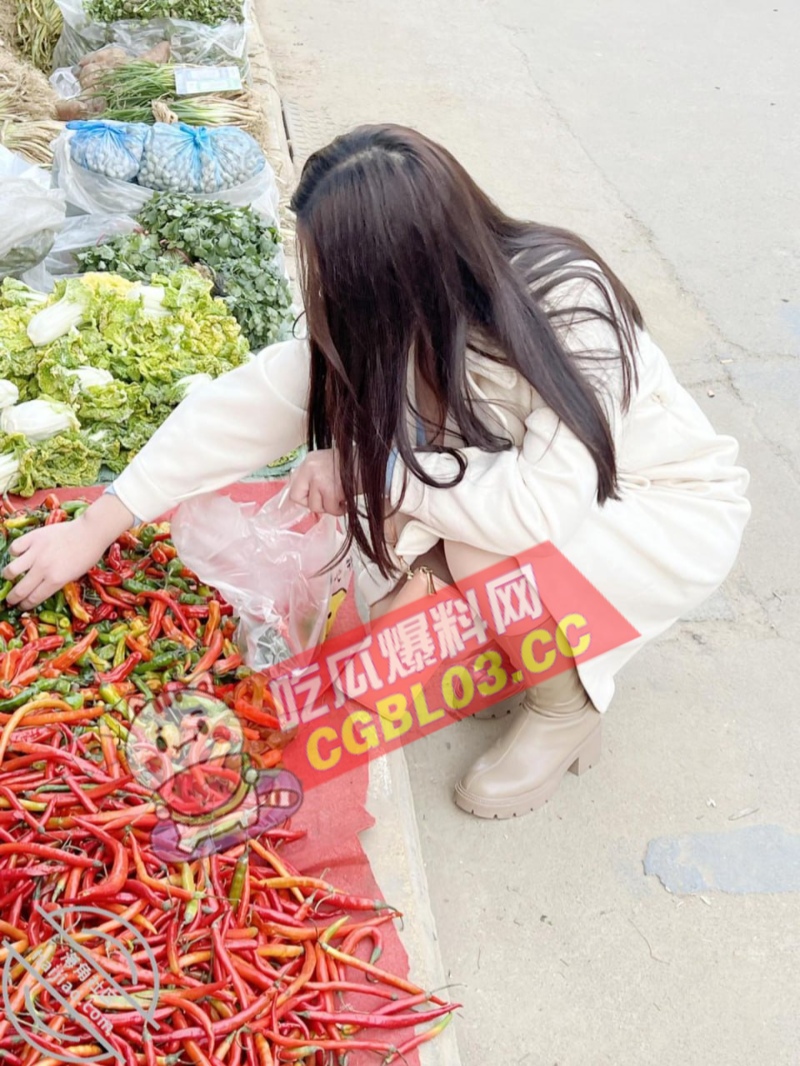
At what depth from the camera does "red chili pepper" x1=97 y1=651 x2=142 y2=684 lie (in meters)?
2.24

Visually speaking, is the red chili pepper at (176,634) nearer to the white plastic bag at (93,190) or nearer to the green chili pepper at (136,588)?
the green chili pepper at (136,588)

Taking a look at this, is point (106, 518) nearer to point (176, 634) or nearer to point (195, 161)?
point (176, 634)

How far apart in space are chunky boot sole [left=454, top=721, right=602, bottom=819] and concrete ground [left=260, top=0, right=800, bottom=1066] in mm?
31

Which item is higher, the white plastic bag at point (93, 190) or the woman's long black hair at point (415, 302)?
the woman's long black hair at point (415, 302)

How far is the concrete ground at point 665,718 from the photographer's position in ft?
6.84

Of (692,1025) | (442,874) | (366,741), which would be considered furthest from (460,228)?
(692,1025)

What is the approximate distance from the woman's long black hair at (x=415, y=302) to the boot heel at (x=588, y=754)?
0.70 m

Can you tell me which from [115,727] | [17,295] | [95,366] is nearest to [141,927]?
[115,727]

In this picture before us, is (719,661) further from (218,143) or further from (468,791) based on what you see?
(218,143)

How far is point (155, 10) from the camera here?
5781 millimetres

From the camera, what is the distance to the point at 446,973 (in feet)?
6.99

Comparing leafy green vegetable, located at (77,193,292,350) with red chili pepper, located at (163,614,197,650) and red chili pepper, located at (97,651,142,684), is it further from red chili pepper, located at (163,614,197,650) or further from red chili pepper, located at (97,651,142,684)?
red chili pepper, located at (97,651,142,684)

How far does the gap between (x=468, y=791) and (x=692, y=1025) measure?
2.22ft

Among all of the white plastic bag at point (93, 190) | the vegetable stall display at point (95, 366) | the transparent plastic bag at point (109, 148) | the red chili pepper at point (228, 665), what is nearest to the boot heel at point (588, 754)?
the red chili pepper at point (228, 665)
